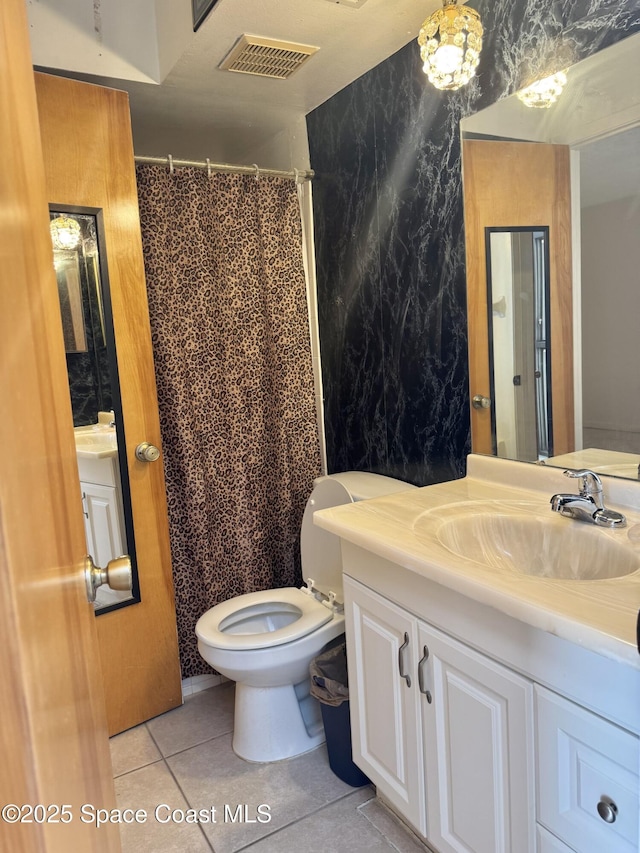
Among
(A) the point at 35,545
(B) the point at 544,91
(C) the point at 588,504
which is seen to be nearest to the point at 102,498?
(C) the point at 588,504

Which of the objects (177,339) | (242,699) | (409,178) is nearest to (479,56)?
(409,178)

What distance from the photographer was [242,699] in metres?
1.88

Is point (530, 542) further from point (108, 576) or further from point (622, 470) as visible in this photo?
point (108, 576)

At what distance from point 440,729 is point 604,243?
112 cm

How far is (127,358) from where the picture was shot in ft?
6.52

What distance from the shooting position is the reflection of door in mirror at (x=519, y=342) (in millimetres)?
1473

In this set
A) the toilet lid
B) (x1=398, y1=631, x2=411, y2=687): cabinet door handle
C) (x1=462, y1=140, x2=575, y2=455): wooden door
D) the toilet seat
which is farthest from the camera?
the toilet lid

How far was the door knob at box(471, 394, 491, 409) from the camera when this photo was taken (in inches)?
65.8

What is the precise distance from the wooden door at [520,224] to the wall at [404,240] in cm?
5

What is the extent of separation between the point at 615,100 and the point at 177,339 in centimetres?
150

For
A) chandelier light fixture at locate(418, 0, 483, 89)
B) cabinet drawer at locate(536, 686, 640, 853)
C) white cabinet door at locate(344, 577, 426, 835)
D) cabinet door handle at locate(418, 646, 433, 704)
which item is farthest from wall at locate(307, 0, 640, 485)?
cabinet drawer at locate(536, 686, 640, 853)

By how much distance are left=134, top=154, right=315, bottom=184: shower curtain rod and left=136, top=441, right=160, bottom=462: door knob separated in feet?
3.23

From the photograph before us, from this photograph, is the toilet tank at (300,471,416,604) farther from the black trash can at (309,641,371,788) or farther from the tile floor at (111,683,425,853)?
the tile floor at (111,683,425,853)

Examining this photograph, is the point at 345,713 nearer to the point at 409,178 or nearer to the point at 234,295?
the point at 234,295
